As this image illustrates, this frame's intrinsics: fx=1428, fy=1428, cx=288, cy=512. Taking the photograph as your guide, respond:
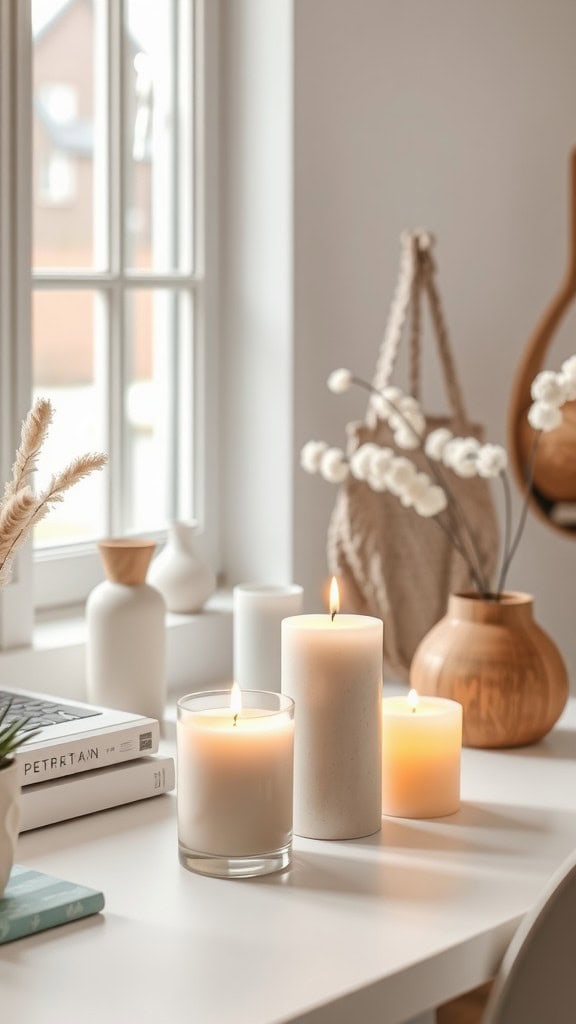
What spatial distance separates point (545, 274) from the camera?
247 cm

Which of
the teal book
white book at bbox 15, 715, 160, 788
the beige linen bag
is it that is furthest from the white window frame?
the teal book

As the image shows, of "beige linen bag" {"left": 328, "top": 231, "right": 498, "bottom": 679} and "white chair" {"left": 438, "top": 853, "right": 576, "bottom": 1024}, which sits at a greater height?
"beige linen bag" {"left": 328, "top": 231, "right": 498, "bottom": 679}

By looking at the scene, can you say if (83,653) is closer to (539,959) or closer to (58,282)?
(58,282)

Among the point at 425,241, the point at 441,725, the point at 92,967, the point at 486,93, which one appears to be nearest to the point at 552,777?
the point at 441,725

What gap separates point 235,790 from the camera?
1147mm

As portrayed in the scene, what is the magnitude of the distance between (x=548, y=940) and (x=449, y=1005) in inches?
21.4

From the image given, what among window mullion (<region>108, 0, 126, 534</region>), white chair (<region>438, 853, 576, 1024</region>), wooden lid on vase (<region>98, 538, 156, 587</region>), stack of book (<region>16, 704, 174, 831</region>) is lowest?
white chair (<region>438, 853, 576, 1024</region>)

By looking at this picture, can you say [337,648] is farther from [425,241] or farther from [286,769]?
[425,241]

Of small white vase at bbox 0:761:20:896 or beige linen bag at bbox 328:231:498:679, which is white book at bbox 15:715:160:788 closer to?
small white vase at bbox 0:761:20:896

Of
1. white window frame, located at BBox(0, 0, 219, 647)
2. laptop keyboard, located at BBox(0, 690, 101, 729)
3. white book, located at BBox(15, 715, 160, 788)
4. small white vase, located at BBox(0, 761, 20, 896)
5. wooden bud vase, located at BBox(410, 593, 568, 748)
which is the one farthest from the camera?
white window frame, located at BBox(0, 0, 219, 647)

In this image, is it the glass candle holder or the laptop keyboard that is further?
the laptop keyboard

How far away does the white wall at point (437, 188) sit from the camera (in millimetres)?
2055

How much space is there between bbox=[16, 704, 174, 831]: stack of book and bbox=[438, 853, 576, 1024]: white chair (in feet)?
1.41

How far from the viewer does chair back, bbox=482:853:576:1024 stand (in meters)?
1.05
